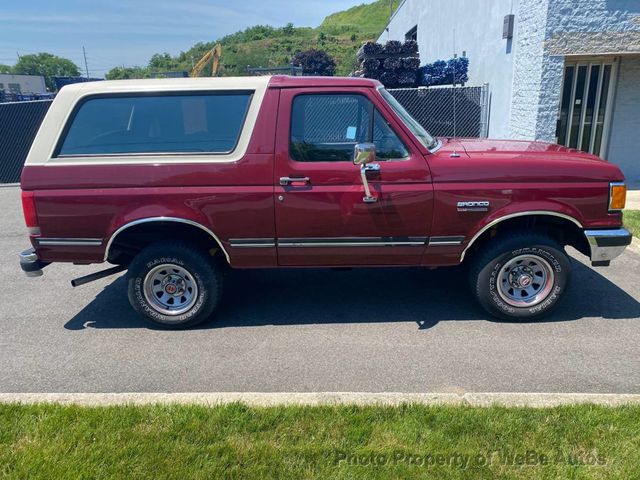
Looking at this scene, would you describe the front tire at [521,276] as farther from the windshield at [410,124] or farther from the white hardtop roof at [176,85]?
the white hardtop roof at [176,85]

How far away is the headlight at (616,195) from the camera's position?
13.4ft

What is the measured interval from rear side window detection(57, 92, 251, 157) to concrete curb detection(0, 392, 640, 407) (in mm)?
1965

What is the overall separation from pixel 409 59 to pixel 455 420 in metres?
11.9

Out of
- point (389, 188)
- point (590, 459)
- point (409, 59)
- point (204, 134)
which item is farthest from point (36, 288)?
point (409, 59)

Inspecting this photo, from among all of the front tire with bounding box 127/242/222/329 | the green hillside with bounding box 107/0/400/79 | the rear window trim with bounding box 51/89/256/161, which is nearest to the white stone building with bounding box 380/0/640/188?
Answer: the rear window trim with bounding box 51/89/256/161

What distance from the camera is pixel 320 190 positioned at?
13.4 feet

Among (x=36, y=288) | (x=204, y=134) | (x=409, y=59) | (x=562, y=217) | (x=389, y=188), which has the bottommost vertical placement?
(x=36, y=288)

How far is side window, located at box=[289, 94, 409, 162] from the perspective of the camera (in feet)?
13.5

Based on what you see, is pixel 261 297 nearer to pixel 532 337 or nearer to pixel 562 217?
pixel 532 337

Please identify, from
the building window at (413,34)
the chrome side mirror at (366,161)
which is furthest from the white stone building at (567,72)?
the building window at (413,34)

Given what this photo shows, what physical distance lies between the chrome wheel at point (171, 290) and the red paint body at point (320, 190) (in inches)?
21.6

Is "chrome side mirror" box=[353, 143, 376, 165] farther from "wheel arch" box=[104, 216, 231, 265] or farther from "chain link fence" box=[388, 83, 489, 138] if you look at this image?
"chain link fence" box=[388, 83, 489, 138]

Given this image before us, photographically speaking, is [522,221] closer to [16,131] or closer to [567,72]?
[567,72]

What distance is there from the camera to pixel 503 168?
4.04 metres
